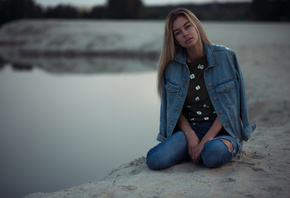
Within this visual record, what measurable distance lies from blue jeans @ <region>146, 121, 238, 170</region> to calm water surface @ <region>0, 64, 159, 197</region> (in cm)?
73

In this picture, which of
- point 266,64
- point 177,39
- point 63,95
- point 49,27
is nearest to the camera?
point 177,39

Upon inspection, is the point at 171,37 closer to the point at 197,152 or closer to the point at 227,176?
the point at 197,152

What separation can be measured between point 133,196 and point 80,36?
18128 mm

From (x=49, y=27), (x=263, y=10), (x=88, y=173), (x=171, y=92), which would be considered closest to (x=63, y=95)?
(x=88, y=173)

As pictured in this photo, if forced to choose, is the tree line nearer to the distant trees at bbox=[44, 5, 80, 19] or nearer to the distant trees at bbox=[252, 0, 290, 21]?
the distant trees at bbox=[44, 5, 80, 19]

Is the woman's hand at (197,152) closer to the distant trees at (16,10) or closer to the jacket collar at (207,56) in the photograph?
the jacket collar at (207,56)

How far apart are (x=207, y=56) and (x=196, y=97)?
1.23ft

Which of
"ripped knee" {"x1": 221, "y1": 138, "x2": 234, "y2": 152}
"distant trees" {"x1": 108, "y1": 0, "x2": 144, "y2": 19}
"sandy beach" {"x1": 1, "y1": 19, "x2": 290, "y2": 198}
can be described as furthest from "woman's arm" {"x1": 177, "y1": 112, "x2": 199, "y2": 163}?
"distant trees" {"x1": 108, "y1": 0, "x2": 144, "y2": 19}

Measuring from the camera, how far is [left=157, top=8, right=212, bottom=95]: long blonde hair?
113 inches

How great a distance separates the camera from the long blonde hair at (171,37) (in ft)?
9.41

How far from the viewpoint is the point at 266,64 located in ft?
28.8

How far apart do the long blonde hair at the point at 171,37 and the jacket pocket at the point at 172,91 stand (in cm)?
15

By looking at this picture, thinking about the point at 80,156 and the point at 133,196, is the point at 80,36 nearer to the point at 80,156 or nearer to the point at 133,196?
the point at 80,156

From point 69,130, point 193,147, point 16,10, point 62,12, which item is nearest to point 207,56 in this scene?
point 193,147
